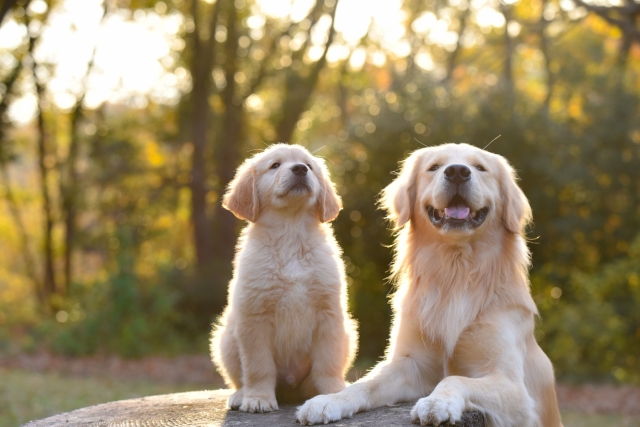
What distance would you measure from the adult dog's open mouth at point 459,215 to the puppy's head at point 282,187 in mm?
670

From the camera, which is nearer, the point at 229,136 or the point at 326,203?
the point at 326,203

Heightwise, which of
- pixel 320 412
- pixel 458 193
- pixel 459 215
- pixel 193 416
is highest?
pixel 458 193

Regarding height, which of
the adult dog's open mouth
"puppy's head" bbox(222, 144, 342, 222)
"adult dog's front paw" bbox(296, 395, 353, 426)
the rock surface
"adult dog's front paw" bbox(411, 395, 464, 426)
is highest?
Result: "puppy's head" bbox(222, 144, 342, 222)

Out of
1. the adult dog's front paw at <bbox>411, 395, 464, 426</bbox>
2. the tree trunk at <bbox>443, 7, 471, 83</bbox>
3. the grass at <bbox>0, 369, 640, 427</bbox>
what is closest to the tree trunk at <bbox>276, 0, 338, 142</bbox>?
the tree trunk at <bbox>443, 7, 471, 83</bbox>

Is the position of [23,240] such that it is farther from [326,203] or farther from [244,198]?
[326,203]

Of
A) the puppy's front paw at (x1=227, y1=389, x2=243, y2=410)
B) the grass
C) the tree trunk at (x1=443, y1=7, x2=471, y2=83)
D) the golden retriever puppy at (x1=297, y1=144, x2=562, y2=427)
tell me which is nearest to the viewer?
the golden retriever puppy at (x1=297, y1=144, x2=562, y2=427)

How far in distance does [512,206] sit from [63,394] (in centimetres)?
622

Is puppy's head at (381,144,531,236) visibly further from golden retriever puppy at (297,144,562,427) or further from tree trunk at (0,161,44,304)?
tree trunk at (0,161,44,304)

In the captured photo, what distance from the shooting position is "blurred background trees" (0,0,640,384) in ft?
32.7

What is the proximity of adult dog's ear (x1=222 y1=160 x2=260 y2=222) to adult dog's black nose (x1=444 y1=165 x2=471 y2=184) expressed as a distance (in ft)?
3.66

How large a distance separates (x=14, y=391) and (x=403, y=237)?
5.96m

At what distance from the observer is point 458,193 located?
11.0 feet

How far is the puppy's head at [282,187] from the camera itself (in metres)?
3.67

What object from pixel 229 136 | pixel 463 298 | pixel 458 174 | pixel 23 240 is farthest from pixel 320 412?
pixel 23 240
